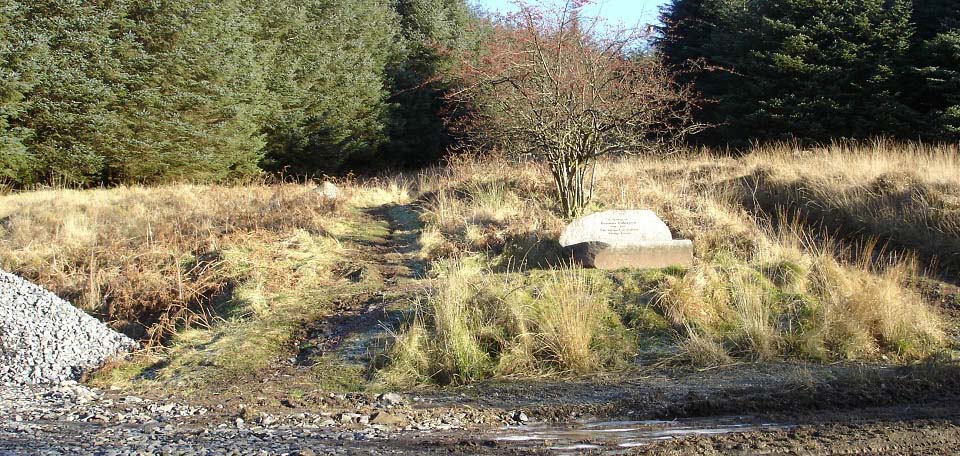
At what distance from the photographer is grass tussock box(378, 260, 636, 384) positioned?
5.89 meters

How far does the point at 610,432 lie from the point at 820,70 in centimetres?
2057

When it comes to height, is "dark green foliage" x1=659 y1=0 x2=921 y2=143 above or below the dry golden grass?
above

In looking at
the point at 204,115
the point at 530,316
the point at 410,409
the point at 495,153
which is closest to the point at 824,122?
the point at 495,153

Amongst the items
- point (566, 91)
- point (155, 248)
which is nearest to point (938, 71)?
point (566, 91)

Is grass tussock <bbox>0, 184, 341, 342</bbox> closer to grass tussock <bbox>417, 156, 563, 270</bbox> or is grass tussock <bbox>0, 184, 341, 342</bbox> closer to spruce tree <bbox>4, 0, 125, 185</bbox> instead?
grass tussock <bbox>417, 156, 563, 270</bbox>

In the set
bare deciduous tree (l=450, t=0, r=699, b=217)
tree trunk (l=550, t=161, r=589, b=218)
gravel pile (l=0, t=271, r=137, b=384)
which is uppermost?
bare deciduous tree (l=450, t=0, r=699, b=217)

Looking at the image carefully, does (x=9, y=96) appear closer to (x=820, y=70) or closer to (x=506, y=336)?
(x=506, y=336)

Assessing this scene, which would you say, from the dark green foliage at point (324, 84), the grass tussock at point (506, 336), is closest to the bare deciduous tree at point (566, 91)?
the grass tussock at point (506, 336)

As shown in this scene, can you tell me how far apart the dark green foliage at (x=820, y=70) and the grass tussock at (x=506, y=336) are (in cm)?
1519

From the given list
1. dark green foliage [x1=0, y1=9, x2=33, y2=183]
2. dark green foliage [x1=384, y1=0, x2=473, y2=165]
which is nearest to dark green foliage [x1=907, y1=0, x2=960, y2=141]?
dark green foliage [x1=384, y1=0, x2=473, y2=165]

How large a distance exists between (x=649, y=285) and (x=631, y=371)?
5.96ft

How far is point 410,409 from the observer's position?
16.2 feet

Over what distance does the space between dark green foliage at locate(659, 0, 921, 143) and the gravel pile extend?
16630mm

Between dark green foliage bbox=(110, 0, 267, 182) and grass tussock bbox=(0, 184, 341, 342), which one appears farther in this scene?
dark green foliage bbox=(110, 0, 267, 182)
